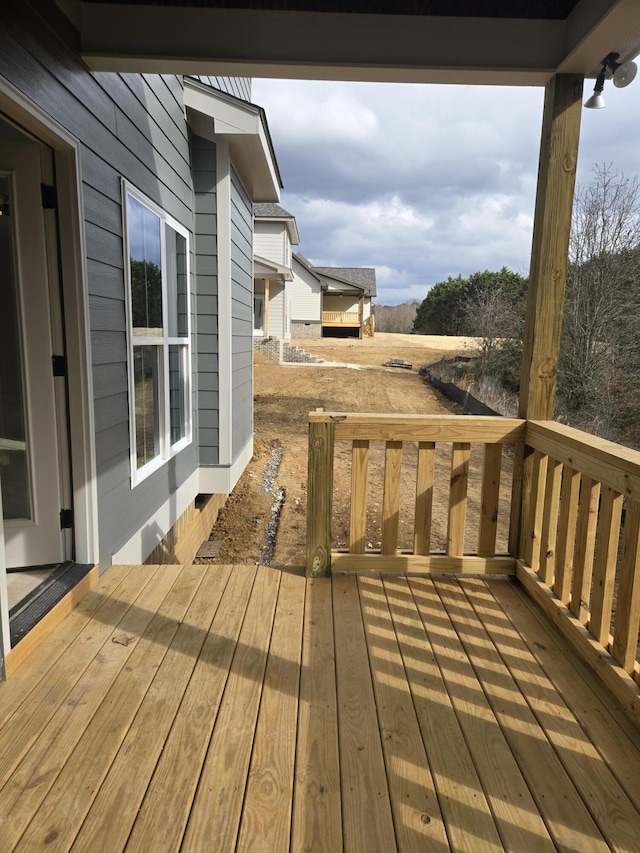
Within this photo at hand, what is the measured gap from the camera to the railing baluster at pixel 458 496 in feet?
8.80

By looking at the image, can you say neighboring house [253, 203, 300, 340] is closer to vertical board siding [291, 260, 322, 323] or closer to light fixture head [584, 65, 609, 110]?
vertical board siding [291, 260, 322, 323]

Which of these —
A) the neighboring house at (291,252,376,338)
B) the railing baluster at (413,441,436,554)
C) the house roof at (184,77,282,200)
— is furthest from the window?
the neighboring house at (291,252,376,338)

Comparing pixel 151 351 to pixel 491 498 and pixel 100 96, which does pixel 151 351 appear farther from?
pixel 491 498

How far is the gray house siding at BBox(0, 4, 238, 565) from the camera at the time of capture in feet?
6.71

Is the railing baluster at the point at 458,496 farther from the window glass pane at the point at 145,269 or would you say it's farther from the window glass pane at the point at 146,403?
the window glass pane at the point at 145,269

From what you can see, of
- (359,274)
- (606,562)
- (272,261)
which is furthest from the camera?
(359,274)

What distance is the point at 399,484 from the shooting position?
102 inches

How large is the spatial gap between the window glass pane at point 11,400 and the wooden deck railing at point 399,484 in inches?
53.7

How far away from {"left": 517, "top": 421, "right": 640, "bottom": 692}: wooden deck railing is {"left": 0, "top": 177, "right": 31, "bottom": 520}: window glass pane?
2.45 metres

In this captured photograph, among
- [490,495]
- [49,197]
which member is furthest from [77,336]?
[490,495]

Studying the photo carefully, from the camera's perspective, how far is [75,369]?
7.93 ft

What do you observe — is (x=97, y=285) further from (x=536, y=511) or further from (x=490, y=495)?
(x=536, y=511)

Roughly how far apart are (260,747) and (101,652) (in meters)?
0.82

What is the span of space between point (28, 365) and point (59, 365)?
0.13 meters
